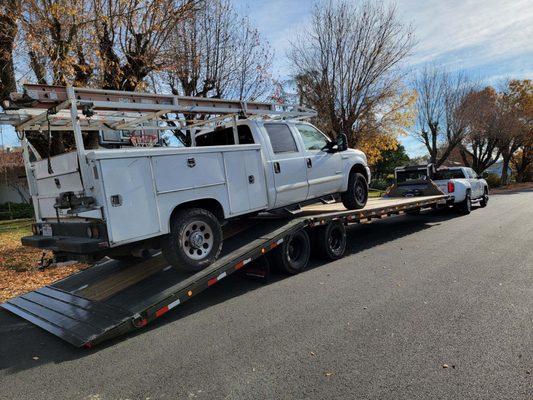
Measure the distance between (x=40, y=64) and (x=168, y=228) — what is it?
621 centimetres

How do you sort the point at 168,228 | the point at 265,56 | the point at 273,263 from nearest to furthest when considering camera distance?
the point at 168,228 → the point at 273,263 → the point at 265,56

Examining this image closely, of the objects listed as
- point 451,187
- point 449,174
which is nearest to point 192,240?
point 451,187

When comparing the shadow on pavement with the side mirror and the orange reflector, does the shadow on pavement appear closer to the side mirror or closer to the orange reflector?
the orange reflector

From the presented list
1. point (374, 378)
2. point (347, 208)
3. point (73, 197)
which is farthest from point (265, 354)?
point (347, 208)

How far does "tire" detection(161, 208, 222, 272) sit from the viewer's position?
505 cm

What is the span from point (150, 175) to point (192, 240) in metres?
1.01

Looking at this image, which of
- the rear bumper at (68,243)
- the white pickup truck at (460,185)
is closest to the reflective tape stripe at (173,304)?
the rear bumper at (68,243)

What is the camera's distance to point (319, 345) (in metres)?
4.00

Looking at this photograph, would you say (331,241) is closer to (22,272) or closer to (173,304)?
(173,304)

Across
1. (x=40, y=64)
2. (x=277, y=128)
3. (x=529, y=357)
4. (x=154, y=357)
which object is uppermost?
(x=40, y=64)

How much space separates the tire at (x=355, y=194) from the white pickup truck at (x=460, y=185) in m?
5.61

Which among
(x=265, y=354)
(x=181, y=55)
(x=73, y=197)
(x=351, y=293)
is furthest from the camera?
(x=181, y=55)

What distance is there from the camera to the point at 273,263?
666 cm

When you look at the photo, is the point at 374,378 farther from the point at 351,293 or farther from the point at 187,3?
the point at 187,3
